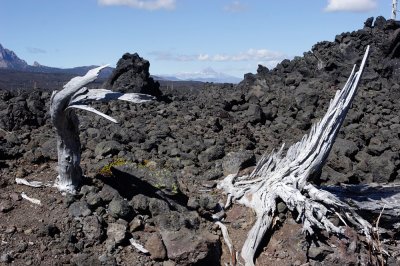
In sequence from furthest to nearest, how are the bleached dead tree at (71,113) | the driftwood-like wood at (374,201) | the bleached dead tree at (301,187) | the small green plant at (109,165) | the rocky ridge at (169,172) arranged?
1. the small green plant at (109,165)
2. the driftwood-like wood at (374,201)
3. the bleached dead tree at (301,187)
4. the rocky ridge at (169,172)
5. the bleached dead tree at (71,113)

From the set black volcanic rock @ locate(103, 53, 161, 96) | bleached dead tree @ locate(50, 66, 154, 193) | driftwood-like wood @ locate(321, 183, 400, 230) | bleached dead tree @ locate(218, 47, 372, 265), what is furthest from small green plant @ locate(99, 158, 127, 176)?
black volcanic rock @ locate(103, 53, 161, 96)

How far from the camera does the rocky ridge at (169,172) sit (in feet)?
19.4

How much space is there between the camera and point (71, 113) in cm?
632

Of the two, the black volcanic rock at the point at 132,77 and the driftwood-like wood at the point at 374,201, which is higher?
the black volcanic rock at the point at 132,77

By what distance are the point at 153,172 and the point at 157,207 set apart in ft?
3.07

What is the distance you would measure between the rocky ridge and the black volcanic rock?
3.06 metres

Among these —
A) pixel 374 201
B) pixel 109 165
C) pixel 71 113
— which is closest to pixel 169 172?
pixel 109 165

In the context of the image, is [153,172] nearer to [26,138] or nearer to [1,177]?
[1,177]

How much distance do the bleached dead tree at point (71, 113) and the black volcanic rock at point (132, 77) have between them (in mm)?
9906

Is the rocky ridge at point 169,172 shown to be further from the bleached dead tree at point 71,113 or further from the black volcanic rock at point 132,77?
the black volcanic rock at point 132,77

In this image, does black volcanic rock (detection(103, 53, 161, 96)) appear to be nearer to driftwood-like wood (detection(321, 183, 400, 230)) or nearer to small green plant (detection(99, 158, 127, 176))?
small green plant (detection(99, 158, 127, 176))

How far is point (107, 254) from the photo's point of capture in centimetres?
579

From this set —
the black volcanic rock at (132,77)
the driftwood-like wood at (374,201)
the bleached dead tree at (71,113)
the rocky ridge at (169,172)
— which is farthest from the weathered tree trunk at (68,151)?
the black volcanic rock at (132,77)

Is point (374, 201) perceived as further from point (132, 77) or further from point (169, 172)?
point (132, 77)
